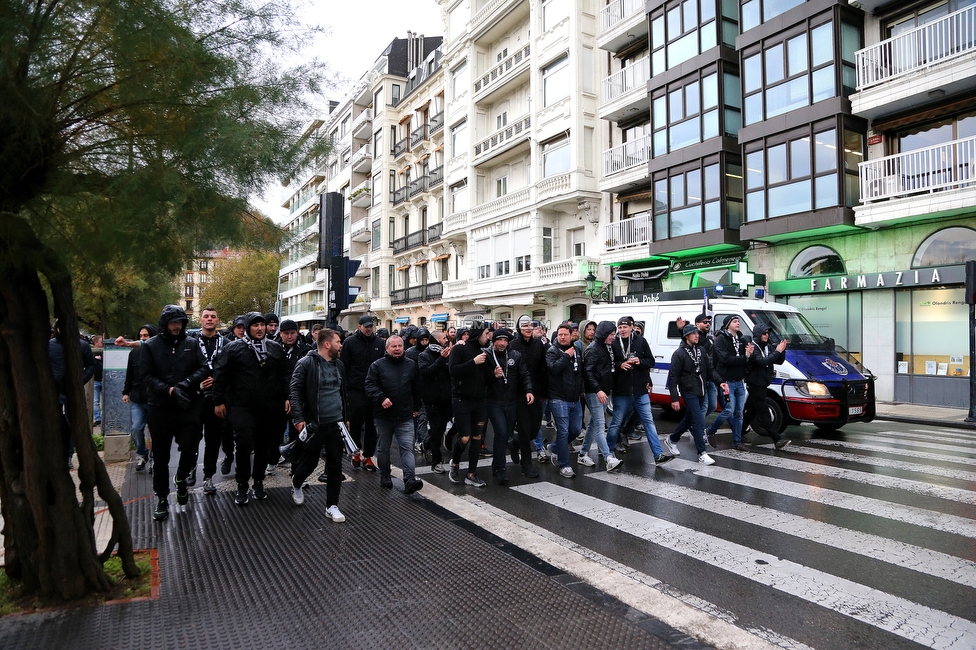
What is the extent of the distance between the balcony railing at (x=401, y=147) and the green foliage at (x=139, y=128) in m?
37.1

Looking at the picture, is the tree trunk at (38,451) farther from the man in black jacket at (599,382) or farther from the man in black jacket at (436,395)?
the man in black jacket at (599,382)

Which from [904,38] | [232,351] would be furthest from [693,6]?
[232,351]

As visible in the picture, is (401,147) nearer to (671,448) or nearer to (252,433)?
(671,448)

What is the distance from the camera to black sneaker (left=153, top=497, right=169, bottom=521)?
5.90 meters

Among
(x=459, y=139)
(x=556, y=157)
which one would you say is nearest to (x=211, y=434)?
(x=556, y=157)

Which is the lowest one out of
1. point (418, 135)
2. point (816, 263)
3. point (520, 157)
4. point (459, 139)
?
point (816, 263)

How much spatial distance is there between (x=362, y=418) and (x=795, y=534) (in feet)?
17.1

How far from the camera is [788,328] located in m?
10.8

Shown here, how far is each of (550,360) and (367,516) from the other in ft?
9.63

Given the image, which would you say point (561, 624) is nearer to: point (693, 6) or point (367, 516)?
point (367, 516)

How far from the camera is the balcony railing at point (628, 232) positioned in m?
22.5

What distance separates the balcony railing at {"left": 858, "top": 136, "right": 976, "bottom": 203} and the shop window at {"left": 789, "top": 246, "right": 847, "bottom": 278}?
1978 mm

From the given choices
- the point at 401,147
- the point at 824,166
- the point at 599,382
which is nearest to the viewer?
the point at 599,382

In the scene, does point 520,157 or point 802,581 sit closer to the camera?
point 802,581
